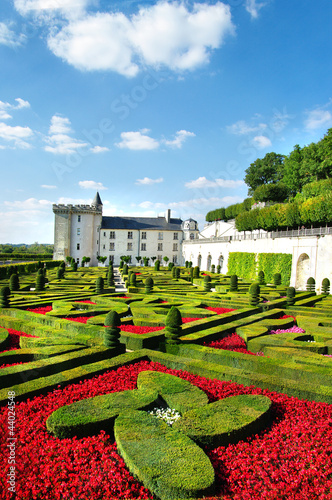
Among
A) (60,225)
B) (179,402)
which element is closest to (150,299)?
(179,402)

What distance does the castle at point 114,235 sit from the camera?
175 feet

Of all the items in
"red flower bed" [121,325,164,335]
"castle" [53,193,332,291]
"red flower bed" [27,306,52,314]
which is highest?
"castle" [53,193,332,291]

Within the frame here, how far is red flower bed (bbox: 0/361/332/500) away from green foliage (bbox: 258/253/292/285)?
2631 centimetres

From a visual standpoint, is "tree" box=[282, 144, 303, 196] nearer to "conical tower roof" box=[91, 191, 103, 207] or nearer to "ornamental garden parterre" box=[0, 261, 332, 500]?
"conical tower roof" box=[91, 191, 103, 207]

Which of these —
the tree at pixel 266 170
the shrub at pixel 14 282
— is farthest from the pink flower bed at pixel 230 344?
the tree at pixel 266 170

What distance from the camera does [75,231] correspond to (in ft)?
176

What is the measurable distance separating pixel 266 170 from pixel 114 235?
30387 millimetres

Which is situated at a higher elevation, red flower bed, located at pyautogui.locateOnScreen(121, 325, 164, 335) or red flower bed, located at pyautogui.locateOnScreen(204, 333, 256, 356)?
red flower bed, located at pyautogui.locateOnScreen(121, 325, 164, 335)

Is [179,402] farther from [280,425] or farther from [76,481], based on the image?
[76,481]

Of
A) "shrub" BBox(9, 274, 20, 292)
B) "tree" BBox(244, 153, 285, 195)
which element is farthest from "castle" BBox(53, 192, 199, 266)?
"shrub" BBox(9, 274, 20, 292)

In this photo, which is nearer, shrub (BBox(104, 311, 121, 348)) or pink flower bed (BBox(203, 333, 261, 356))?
shrub (BBox(104, 311, 121, 348))

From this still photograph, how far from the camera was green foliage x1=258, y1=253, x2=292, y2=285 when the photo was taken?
30.5 m

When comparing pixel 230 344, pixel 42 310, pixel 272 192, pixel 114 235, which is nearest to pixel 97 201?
pixel 114 235

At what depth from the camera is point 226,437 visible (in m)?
4.67
